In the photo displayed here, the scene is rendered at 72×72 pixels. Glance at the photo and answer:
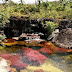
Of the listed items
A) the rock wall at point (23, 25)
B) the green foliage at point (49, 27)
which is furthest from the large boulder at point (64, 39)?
the rock wall at point (23, 25)

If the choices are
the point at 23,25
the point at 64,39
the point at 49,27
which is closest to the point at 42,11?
the point at 23,25

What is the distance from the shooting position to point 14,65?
16.2m

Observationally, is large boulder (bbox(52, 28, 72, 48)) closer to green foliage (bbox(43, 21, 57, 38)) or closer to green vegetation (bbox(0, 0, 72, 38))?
green foliage (bbox(43, 21, 57, 38))

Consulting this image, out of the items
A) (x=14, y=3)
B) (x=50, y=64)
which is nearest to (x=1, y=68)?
(x=50, y=64)

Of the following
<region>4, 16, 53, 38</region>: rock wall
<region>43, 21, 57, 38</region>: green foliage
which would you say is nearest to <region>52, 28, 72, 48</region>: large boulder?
<region>43, 21, 57, 38</region>: green foliage

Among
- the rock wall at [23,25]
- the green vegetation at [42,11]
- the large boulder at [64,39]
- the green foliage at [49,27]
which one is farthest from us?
the green vegetation at [42,11]

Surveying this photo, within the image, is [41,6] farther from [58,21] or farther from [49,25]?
[49,25]

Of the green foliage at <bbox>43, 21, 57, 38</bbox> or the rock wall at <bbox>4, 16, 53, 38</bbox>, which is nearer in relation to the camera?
the green foliage at <bbox>43, 21, 57, 38</bbox>

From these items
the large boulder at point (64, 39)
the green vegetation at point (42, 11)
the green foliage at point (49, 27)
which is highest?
the green vegetation at point (42, 11)

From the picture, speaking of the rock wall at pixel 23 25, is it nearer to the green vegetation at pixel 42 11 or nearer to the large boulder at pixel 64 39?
the green vegetation at pixel 42 11

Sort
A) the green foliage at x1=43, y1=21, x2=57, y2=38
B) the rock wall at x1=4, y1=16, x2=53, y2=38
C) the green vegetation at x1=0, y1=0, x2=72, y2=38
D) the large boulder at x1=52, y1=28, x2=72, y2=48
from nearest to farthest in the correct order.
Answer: the large boulder at x1=52, y1=28, x2=72, y2=48 → the green foliage at x1=43, y1=21, x2=57, y2=38 → the rock wall at x1=4, y1=16, x2=53, y2=38 → the green vegetation at x1=0, y1=0, x2=72, y2=38

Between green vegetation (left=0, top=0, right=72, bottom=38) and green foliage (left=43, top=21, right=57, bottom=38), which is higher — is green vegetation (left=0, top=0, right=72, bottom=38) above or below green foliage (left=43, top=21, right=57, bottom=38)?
above

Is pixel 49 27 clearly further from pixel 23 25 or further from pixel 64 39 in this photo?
pixel 23 25

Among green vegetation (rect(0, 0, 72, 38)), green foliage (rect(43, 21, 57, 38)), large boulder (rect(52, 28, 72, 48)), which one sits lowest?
large boulder (rect(52, 28, 72, 48))
